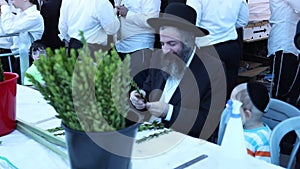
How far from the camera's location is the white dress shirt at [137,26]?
3354 mm

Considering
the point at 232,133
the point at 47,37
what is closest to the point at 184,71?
the point at 232,133

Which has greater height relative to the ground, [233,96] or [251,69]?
[233,96]

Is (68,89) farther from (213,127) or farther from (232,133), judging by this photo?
(213,127)

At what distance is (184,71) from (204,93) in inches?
5.8

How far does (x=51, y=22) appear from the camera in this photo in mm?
3857

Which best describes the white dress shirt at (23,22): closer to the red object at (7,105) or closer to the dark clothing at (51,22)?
the dark clothing at (51,22)

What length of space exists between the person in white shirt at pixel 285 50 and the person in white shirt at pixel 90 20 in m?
1.36

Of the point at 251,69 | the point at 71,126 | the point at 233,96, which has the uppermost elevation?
the point at 71,126

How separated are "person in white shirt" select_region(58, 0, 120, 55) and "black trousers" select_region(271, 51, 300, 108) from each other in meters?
1.45

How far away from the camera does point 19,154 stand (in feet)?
4.29

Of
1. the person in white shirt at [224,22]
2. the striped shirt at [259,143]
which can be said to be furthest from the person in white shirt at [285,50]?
the striped shirt at [259,143]

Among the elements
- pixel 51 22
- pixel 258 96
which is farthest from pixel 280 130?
pixel 51 22

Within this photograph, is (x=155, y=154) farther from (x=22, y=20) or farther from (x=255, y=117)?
(x=22, y=20)

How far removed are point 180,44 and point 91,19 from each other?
4.75 ft
